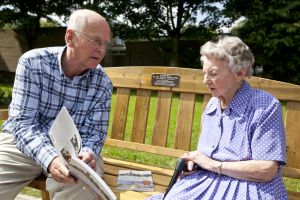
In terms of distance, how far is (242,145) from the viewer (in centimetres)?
260

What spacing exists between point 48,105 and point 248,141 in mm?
1452

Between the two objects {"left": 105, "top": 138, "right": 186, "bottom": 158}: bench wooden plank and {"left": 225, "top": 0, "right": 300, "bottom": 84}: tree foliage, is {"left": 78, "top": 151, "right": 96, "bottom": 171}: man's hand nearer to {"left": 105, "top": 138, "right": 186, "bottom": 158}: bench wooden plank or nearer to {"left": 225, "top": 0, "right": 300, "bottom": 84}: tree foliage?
{"left": 105, "top": 138, "right": 186, "bottom": 158}: bench wooden plank

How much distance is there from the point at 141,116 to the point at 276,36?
13.5 metres

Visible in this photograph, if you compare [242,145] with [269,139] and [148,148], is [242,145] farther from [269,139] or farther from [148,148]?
[148,148]

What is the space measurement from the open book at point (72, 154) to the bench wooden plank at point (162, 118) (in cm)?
131

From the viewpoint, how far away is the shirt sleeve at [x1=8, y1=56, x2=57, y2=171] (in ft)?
9.45

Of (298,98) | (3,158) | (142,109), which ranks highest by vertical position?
(298,98)

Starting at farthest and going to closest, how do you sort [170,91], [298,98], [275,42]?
[275,42], [170,91], [298,98]

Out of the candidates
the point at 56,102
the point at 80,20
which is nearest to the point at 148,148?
the point at 56,102

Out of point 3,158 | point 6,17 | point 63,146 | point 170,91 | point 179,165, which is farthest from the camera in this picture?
point 6,17

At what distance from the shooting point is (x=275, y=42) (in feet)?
52.4

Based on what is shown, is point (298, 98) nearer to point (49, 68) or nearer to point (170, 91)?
point (170, 91)

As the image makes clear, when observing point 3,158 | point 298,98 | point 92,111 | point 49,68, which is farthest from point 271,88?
point 3,158

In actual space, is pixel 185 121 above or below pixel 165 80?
below
